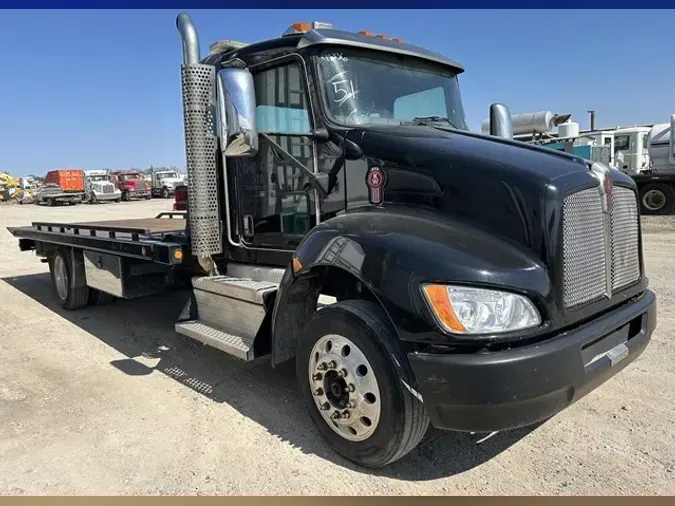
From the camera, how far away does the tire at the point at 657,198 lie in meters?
17.5

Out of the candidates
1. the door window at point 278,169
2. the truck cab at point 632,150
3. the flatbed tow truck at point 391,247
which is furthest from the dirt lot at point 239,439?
the truck cab at point 632,150

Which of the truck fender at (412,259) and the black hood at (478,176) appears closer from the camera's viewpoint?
the truck fender at (412,259)

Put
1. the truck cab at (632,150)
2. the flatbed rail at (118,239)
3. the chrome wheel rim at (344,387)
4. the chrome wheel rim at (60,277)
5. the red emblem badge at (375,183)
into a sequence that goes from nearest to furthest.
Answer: the chrome wheel rim at (344,387), the red emblem badge at (375,183), the flatbed rail at (118,239), the chrome wheel rim at (60,277), the truck cab at (632,150)

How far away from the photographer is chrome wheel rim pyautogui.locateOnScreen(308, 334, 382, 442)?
2.96 meters

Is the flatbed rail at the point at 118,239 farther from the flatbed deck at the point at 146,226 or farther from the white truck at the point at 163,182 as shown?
the white truck at the point at 163,182

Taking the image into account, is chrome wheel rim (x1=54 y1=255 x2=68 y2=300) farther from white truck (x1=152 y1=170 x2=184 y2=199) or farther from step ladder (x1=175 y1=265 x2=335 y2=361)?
white truck (x1=152 y1=170 x2=184 y2=199)

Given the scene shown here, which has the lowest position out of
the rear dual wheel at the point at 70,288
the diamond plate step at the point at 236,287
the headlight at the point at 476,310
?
the rear dual wheel at the point at 70,288

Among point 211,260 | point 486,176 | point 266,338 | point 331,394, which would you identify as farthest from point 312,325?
point 211,260

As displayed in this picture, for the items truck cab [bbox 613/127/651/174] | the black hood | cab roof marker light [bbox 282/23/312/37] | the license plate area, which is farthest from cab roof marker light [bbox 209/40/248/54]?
truck cab [bbox 613/127/651/174]

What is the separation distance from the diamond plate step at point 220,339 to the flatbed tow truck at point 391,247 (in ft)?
0.05

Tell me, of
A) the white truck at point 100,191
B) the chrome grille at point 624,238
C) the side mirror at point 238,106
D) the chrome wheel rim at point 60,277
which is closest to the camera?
the chrome grille at point 624,238

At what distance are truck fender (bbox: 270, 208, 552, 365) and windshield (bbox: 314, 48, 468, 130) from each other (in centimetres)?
79

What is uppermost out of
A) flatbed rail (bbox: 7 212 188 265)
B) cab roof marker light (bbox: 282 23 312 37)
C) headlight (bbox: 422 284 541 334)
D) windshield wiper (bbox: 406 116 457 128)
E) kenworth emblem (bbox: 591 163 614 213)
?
cab roof marker light (bbox: 282 23 312 37)

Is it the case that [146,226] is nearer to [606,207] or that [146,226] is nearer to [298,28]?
[298,28]
